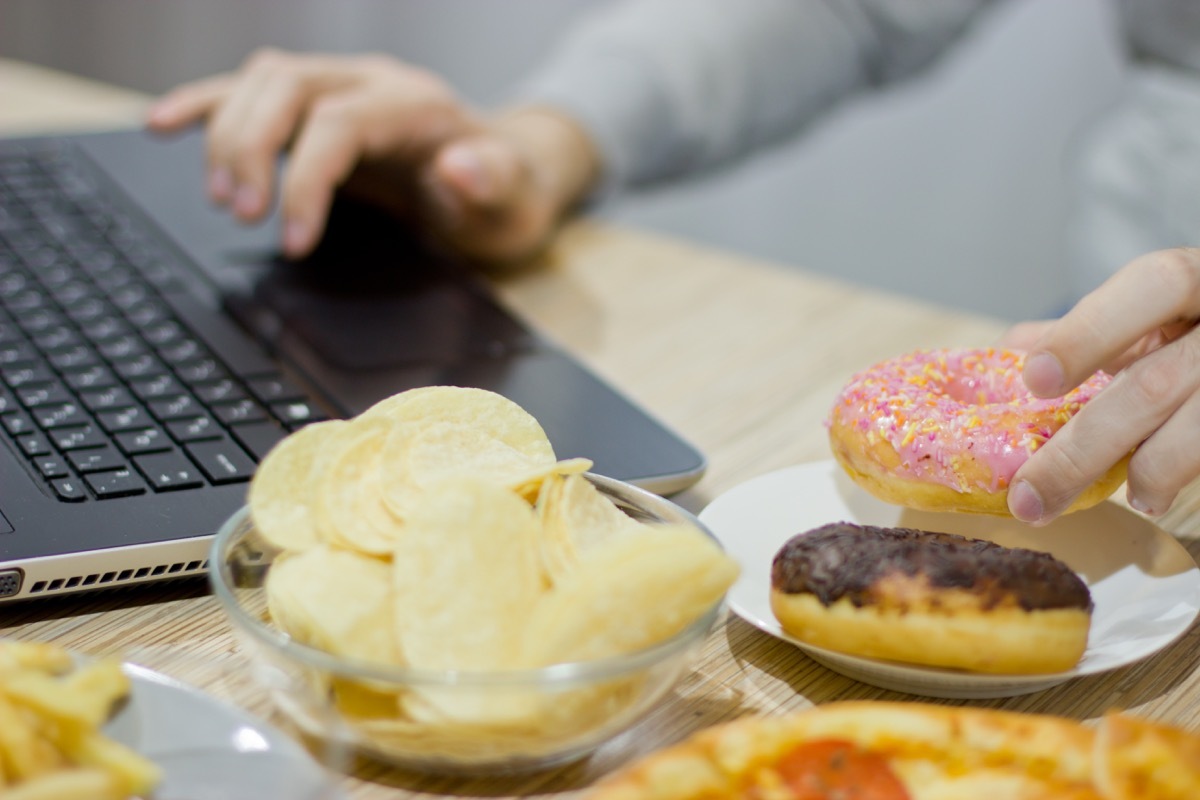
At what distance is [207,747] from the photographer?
15.5 inches

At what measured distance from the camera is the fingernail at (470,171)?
1.07m

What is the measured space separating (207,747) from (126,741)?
1.0 inches

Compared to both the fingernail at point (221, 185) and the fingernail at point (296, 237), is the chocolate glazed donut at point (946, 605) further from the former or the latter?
the fingernail at point (221, 185)

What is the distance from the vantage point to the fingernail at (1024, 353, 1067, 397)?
1.80 ft

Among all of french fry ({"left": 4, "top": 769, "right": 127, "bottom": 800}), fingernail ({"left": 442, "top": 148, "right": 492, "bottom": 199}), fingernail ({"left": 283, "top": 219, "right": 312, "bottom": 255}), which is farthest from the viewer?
fingernail ({"left": 442, "top": 148, "right": 492, "bottom": 199})

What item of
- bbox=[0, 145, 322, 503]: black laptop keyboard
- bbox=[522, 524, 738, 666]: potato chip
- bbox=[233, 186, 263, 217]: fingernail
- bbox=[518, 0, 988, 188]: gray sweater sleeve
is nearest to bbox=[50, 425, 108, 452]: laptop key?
bbox=[0, 145, 322, 503]: black laptop keyboard

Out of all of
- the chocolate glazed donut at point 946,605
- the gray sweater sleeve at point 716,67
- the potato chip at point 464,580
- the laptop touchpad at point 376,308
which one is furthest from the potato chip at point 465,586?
the gray sweater sleeve at point 716,67

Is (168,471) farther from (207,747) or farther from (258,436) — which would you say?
(207,747)

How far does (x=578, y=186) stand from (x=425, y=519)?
0.89 metres

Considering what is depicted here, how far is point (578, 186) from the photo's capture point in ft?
4.15

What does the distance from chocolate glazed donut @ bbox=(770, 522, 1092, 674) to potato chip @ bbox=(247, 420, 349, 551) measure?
197 mm

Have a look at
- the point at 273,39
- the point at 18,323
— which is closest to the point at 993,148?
the point at 273,39

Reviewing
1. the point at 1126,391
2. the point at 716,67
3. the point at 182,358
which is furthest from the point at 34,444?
the point at 716,67

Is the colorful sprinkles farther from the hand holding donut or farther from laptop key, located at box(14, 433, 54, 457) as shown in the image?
laptop key, located at box(14, 433, 54, 457)
